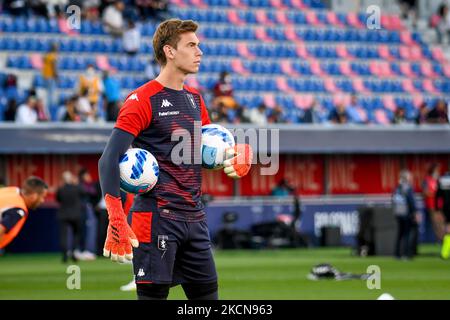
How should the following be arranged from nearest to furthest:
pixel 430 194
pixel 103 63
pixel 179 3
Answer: pixel 430 194, pixel 103 63, pixel 179 3

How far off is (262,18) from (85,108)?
9839mm

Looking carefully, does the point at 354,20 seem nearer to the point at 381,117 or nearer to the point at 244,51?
the point at 381,117

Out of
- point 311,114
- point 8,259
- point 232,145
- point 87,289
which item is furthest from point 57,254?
point 232,145

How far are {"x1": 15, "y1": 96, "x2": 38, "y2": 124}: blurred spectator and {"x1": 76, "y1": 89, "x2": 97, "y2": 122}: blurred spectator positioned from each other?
1.28 m

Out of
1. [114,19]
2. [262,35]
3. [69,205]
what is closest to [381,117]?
[262,35]

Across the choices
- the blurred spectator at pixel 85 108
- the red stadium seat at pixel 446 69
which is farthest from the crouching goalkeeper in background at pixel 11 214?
the red stadium seat at pixel 446 69

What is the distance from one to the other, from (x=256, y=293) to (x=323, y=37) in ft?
68.5

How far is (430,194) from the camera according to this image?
97.5ft

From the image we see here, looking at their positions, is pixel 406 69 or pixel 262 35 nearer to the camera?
pixel 262 35

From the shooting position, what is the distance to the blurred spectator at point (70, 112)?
2806cm

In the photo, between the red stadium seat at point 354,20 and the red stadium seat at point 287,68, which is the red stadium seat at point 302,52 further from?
the red stadium seat at point 354,20

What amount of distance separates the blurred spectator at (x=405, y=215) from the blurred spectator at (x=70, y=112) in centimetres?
796

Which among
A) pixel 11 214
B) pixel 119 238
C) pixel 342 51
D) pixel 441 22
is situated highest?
pixel 441 22

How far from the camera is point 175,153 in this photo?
318 inches
